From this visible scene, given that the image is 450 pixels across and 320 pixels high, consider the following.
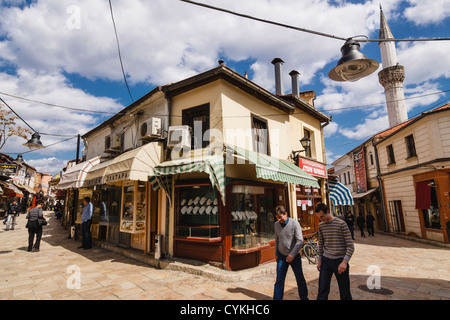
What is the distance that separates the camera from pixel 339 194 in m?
11.7

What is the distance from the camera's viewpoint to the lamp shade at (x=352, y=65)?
14.1 feet

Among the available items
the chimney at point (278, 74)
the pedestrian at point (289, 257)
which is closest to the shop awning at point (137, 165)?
the pedestrian at point (289, 257)

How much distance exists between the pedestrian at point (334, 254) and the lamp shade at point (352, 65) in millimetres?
2735

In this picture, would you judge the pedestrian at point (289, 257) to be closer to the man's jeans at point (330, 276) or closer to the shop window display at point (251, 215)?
the man's jeans at point (330, 276)

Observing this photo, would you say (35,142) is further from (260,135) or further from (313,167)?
(313,167)

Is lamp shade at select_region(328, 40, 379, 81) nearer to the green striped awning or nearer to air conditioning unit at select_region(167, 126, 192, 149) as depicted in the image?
the green striped awning

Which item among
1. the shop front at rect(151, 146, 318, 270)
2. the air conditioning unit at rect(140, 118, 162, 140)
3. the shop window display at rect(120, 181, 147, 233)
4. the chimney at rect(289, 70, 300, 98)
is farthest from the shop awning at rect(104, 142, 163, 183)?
the chimney at rect(289, 70, 300, 98)

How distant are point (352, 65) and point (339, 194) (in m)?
8.68

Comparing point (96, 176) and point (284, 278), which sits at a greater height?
point (96, 176)

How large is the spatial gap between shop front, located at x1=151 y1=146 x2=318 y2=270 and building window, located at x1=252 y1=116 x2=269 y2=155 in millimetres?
1163

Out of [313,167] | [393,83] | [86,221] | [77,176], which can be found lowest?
[86,221]

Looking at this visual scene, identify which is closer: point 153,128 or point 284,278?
point 284,278

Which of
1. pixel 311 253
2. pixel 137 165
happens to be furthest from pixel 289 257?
pixel 137 165
